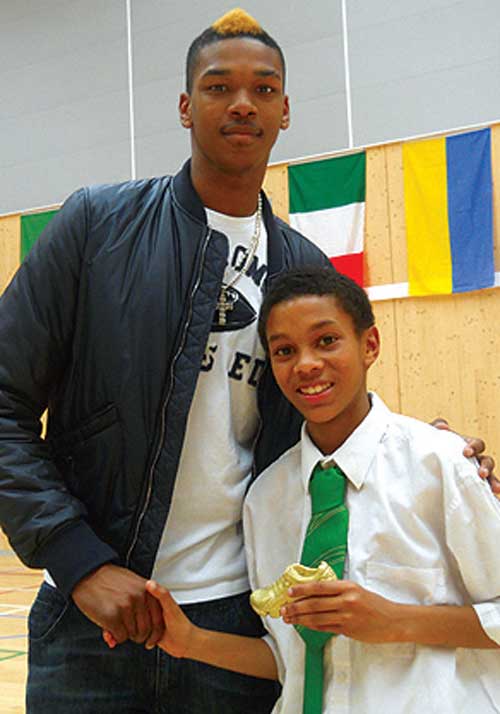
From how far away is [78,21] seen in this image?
10898 mm

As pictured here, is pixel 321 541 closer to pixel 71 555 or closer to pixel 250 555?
pixel 250 555

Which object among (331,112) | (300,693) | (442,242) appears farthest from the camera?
(331,112)

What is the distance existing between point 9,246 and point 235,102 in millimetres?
9889

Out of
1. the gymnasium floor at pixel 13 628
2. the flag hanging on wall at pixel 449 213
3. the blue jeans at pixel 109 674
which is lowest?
the gymnasium floor at pixel 13 628

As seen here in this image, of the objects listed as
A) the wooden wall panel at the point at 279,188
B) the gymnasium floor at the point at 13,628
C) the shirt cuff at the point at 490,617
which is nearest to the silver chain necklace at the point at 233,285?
the shirt cuff at the point at 490,617

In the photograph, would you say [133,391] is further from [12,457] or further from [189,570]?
[189,570]

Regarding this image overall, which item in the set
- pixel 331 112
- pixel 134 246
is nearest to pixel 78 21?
pixel 331 112

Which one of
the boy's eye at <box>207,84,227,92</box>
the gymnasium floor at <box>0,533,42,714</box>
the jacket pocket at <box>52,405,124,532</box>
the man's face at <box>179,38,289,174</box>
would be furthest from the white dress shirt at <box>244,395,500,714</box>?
the gymnasium floor at <box>0,533,42,714</box>

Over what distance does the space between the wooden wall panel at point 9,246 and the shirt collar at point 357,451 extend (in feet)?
32.4

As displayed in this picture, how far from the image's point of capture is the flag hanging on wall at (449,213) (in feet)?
27.2

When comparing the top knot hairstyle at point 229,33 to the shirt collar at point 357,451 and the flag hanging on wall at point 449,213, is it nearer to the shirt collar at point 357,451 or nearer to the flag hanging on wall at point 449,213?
the shirt collar at point 357,451

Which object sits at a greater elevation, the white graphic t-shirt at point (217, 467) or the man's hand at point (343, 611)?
the white graphic t-shirt at point (217, 467)

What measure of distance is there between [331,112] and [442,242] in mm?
2049

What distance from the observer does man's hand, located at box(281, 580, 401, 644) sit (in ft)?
4.93
